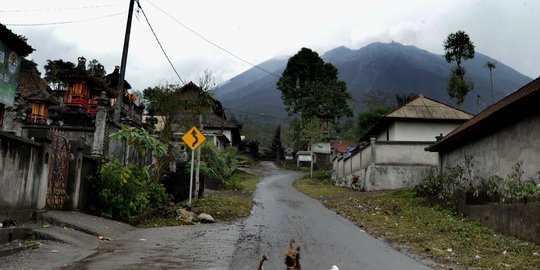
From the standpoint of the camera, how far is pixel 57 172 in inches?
437

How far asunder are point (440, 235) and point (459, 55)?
38.9 meters

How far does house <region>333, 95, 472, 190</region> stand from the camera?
25.4 metres

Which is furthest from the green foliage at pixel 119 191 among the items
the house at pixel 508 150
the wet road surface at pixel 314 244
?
the house at pixel 508 150

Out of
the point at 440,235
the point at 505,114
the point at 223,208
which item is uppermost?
the point at 505,114

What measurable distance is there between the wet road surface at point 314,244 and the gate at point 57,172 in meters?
4.30

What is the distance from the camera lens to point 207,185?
96.9ft

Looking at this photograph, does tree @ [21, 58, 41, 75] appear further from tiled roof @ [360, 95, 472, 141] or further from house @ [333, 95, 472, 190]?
tiled roof @ [360, 95, 472, 141]

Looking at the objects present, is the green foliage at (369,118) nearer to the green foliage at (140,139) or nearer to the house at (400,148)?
the house at (400,148)

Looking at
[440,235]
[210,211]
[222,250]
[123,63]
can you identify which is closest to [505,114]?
[440,235]

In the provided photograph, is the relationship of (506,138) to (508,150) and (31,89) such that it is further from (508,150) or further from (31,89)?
(31,89)

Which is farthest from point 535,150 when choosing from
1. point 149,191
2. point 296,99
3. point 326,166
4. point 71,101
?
point 296,99

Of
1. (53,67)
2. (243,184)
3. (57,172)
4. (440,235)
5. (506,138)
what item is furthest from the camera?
(53,67)

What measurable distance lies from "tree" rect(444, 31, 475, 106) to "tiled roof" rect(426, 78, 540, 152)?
30554 millimetres

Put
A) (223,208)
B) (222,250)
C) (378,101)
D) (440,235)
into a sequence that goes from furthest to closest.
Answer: (378,101), (223,208), (440,235), (222,250)
